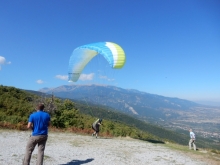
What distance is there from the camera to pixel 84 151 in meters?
12.4

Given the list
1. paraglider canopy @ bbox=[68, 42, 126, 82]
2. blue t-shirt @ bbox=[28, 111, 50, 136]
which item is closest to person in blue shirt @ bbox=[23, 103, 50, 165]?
blue t-shirt @ bbox=[28, 111, 50, 136]

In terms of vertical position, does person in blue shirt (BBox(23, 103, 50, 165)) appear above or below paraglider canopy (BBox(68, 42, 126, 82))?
below

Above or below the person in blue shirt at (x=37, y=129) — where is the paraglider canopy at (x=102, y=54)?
above

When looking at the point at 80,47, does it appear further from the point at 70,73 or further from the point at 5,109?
the point at 5,109

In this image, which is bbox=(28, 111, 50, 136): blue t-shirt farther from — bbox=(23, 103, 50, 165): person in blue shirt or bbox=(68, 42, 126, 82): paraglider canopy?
bbox=(68, 42, 126, 82): paraglider canopy

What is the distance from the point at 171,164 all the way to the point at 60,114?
51.0ft

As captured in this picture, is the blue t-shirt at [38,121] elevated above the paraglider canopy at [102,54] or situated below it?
below

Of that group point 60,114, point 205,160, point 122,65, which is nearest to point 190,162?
point 205,160

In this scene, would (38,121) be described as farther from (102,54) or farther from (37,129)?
(102,54)

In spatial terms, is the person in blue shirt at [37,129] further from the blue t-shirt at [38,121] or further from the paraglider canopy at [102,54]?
the paraglider canopy at [102,54]

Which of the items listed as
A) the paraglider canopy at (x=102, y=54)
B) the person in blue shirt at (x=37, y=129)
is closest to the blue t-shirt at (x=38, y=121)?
the person in blue shirt at (x=37, y=129)

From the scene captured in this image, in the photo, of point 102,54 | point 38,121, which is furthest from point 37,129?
point 102,54

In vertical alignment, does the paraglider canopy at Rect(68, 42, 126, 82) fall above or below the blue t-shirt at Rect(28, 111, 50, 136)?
above

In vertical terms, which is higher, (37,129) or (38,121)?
(38,121)
